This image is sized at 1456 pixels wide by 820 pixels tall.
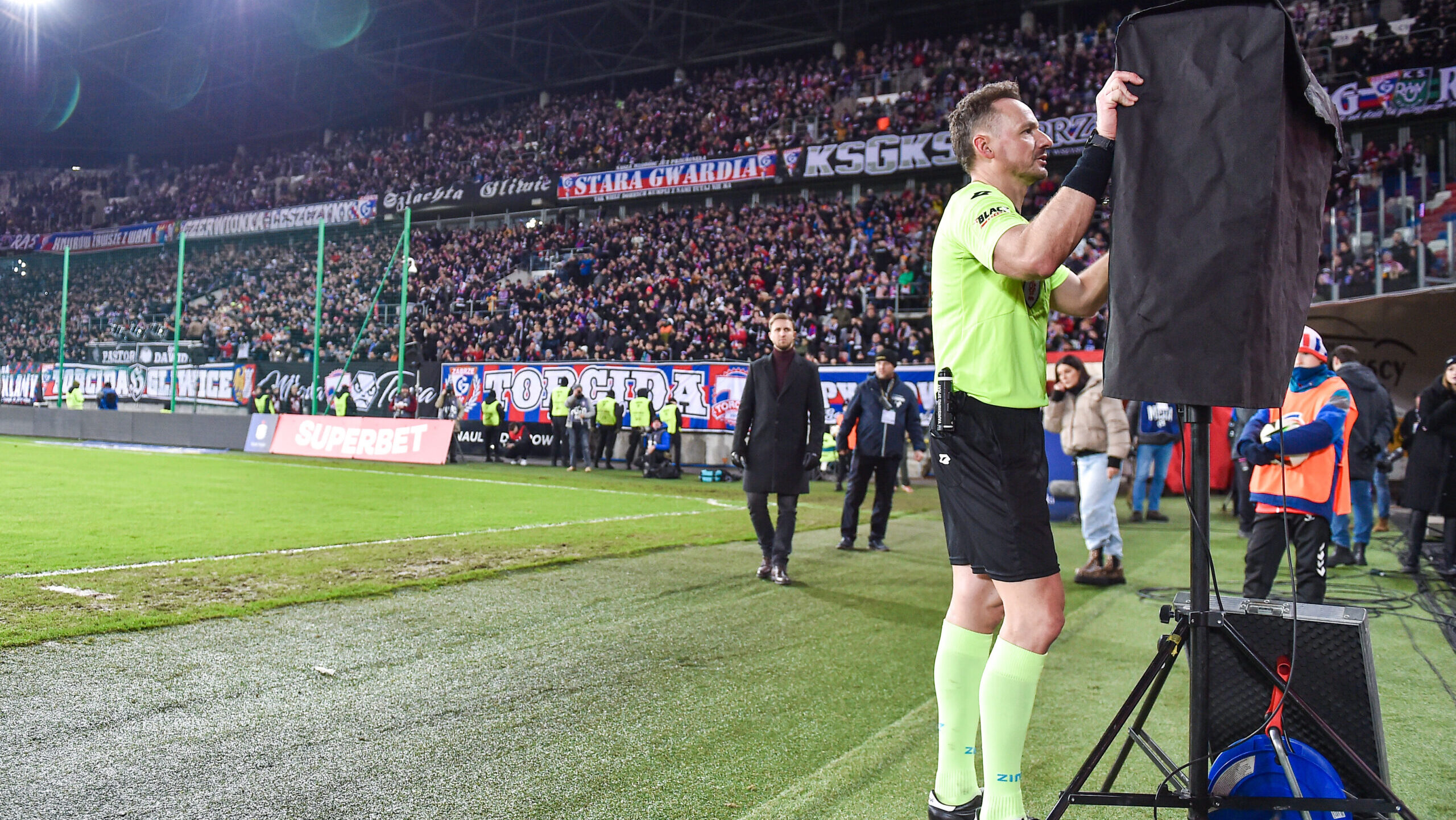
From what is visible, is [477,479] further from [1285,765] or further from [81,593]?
[1285,765]

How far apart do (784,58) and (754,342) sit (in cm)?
1757

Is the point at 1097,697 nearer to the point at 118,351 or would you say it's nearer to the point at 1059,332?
the point at 1059,332

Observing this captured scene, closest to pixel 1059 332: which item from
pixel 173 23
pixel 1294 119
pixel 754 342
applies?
pixel 754 342

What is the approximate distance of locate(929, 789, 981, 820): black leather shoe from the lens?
8.53ft

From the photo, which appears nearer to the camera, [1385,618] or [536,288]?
[1385,618]

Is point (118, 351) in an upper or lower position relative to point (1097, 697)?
upper

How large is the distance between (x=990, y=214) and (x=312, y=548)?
23.8ft

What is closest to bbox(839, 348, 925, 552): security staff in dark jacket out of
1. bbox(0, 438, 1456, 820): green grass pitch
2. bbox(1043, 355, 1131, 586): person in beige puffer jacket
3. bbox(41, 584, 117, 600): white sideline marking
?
bbox(0, 438, 1456, 820): green grass pitch

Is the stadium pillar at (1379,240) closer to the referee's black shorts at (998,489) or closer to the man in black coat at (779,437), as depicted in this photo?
the man in black coat at (779,437)

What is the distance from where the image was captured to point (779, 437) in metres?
7.43

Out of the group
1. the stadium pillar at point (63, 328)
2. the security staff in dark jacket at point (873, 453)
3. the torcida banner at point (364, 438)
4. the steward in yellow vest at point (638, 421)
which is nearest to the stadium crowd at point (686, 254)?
the stadium pillar at point (63, 328)

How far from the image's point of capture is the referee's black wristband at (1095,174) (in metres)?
2.21

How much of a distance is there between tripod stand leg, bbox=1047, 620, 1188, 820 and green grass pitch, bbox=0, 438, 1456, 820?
75 cm

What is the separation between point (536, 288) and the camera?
28891 millimetres
